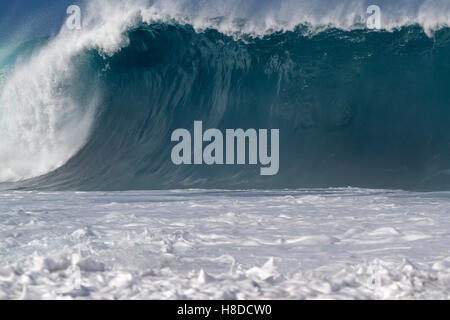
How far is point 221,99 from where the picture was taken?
13250 mm

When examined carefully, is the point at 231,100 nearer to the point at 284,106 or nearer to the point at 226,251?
the point at 284,106

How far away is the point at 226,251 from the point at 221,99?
936cm

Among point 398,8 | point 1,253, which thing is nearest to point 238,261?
point 1,253

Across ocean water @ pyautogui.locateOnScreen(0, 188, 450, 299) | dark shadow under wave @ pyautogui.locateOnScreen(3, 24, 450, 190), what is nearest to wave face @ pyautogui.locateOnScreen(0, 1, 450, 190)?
dark shadow under wave @ pyautogui.locateOnScreen(3, 24, 450, 190)

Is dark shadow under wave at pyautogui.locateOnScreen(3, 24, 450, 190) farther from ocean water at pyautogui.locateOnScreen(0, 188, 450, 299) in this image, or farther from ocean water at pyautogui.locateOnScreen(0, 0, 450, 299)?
ocean water at pyautogui.locateOnScreen(0, 188, 450, 299)

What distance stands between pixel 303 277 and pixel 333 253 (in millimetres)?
859

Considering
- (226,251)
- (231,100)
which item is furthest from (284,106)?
(226,251)

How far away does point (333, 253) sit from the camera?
4059 millimetres

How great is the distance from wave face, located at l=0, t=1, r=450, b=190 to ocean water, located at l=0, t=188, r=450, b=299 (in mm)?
4899

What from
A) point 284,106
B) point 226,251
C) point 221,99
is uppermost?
point 221,99

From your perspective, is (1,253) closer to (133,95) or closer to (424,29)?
(133,95)

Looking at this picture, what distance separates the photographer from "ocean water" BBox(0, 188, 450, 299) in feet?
9.84

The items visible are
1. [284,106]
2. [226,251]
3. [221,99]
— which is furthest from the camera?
[221,99]

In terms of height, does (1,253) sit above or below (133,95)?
below
